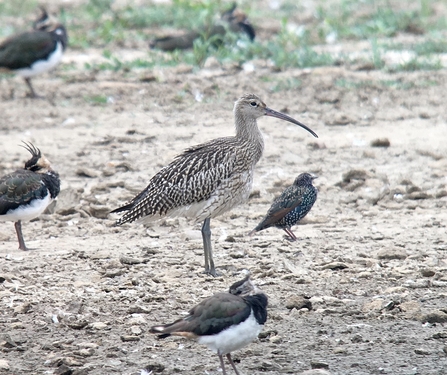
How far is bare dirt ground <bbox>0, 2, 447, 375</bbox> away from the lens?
7.59 meters

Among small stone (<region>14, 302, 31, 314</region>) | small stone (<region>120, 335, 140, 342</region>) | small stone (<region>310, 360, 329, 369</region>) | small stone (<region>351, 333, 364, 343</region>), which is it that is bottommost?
small stone (<region>14, 302, 31, 314</region>)

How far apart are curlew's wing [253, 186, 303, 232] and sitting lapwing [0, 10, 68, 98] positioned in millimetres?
6612

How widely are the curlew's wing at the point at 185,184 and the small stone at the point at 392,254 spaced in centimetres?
156

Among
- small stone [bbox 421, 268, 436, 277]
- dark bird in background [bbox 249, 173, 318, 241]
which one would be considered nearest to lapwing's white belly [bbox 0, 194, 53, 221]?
dark bird in background [bbox 249, 173, 318, 241]

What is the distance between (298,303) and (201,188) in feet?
4.99

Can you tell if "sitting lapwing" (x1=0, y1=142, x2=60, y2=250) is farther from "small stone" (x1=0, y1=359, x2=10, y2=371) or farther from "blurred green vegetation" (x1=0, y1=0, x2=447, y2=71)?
"blurred green vegetation" (x1=0, y1=0, x2=447, y2=71)

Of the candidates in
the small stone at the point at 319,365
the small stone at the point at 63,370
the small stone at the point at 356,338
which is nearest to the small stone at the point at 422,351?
the small stone at the point at 356,338

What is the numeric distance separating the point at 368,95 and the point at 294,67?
6.18 ft

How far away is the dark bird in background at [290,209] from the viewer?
9648mm

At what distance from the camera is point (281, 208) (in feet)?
31.7

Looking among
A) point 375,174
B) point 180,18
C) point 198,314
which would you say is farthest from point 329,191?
point 180,18

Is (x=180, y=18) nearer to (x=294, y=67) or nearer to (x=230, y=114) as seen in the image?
(x=294, y=67)

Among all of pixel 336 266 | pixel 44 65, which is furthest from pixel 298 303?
pixel 44 65

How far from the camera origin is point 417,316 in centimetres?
795
